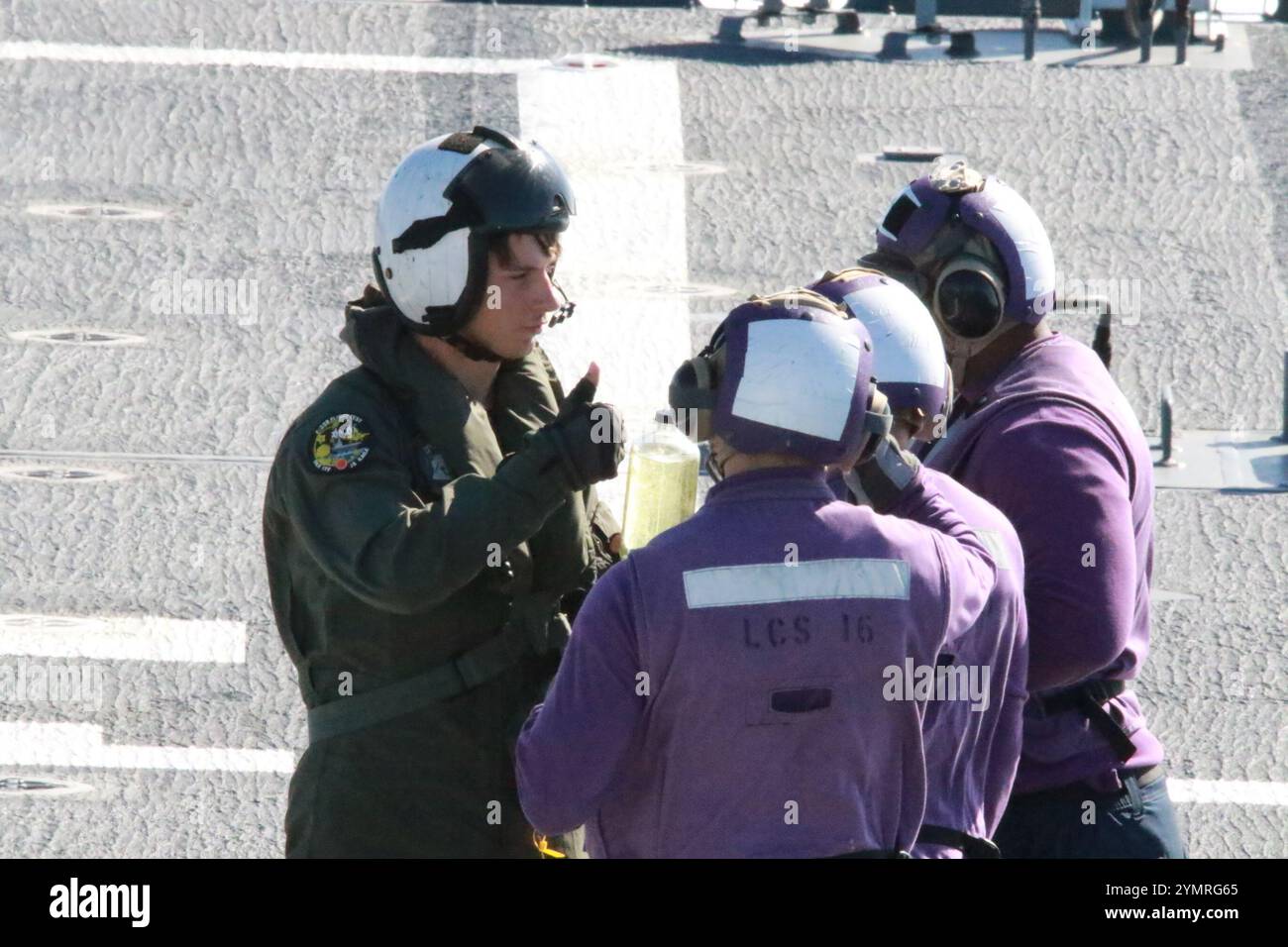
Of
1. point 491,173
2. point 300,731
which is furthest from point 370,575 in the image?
point 300,731

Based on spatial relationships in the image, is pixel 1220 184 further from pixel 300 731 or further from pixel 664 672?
pixel 664 672

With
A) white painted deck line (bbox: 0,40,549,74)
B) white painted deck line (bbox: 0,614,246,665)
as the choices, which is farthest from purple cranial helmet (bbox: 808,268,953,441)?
white painted deck line (bbox: 0,40,549,74)

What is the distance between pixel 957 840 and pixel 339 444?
1.30m

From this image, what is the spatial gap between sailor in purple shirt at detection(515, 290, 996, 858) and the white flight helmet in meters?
0.68

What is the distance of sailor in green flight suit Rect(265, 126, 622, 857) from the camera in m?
3.52

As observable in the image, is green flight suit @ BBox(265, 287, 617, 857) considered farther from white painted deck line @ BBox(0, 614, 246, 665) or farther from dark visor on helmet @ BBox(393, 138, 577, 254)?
white painted deck line @ BBox(0, 614, 246, 665)

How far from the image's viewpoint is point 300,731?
21.7ft

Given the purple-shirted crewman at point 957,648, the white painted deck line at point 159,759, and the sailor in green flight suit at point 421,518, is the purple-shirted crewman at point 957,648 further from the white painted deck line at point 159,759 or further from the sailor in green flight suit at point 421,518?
the white painted deck line at point 159,759

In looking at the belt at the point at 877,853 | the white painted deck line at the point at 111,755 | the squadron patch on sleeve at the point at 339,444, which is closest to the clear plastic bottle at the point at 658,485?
the squadron patch on sleeve at the point at 339,444

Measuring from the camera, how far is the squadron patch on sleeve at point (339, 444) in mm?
3486

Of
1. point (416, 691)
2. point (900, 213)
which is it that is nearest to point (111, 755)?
point (416, 691)

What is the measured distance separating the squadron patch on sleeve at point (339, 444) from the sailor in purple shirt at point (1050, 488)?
1204 mm

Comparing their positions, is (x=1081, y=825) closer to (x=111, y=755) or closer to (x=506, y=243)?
(x=506, y=243)

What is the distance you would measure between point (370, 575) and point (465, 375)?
22.8 inches
